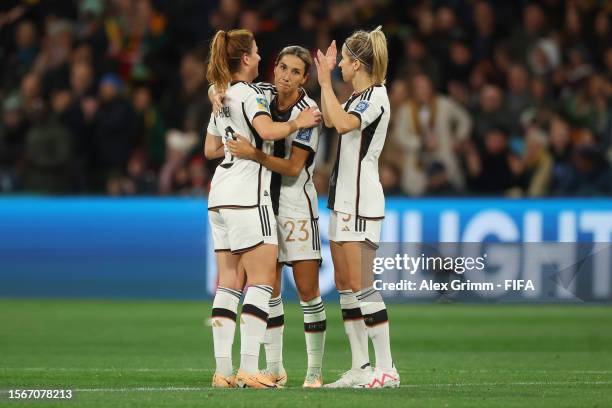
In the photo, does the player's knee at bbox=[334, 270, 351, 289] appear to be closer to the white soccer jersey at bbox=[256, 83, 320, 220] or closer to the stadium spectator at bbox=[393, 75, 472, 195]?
the white soccer jersey at bbox=[256, 83, 320, 220]

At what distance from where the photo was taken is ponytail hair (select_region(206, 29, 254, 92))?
8.88 m

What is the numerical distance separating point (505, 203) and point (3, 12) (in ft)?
30.1

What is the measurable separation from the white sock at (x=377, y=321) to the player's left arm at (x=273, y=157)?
948 millimetres

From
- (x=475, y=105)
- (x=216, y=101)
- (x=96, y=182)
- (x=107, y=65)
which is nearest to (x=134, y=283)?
(x=96, y=182)

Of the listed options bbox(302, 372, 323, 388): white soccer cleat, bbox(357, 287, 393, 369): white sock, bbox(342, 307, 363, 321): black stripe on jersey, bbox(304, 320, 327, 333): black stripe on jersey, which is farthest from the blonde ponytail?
bbox(302, 372, 323, 388): white soccer cleat

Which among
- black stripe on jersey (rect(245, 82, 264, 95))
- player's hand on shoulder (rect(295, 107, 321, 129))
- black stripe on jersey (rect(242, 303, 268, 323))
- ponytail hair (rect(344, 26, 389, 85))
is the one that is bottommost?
black stripe on jersey (rect(242, 303, 268, 323))

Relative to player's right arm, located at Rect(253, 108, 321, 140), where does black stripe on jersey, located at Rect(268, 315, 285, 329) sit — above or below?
below

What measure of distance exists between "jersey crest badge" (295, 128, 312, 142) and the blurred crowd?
27.5 feet

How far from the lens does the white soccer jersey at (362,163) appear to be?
8.86 m

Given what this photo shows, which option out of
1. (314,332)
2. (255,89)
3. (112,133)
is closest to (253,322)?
(314,332)

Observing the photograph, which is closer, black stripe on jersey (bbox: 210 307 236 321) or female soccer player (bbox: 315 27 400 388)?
female soccer player (bbox: 315 27 400 388)

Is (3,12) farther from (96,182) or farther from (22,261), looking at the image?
(22,261)

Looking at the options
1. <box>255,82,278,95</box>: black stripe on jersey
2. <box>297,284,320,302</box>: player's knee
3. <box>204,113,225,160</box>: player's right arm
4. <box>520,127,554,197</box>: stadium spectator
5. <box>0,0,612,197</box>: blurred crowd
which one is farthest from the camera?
<box>0,0,612,197</box>: blurred crowd

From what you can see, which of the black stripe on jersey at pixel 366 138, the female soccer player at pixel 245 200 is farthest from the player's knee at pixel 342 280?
the black stripe on jersey at pixel 366 138
